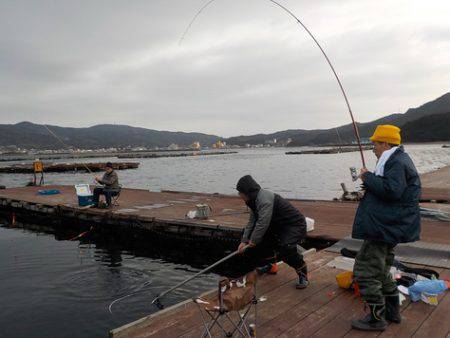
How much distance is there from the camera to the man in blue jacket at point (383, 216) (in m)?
4.11

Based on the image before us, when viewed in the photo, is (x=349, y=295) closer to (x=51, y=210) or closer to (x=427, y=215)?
(x=427, y=215)

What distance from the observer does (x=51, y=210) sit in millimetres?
17078

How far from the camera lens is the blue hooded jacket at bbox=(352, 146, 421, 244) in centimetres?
409

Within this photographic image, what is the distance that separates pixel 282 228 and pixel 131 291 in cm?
454

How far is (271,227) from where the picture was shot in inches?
236

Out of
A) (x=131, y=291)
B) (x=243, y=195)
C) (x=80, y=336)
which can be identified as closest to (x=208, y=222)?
(x=131, y=291)

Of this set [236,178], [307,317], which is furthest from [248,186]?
[236,178]

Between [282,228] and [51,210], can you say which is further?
[51,210]

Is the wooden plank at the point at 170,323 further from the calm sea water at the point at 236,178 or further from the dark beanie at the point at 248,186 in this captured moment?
the calm sea water at the point at 236,178

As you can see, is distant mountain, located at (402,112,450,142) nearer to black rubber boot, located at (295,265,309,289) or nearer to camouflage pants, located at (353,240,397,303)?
black rubber boot, located at (295,265,309,289)

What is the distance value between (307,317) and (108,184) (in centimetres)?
1123

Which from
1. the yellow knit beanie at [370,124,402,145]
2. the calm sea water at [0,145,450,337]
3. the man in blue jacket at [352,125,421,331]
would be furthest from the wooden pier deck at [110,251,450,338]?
the calm sea water at [0,145,450,337]

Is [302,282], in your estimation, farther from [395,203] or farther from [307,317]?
[395,203]

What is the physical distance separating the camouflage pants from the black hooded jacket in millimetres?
1453
